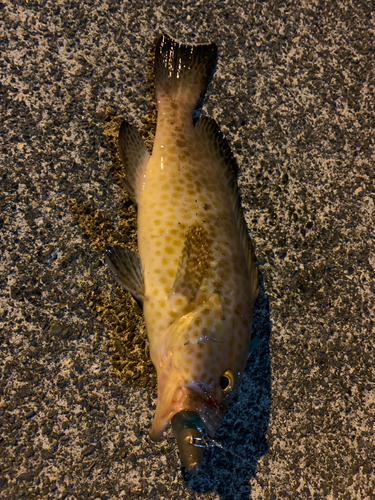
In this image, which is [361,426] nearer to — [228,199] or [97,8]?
[228,199]

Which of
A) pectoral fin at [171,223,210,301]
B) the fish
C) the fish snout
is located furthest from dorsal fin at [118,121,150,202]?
the fish snout

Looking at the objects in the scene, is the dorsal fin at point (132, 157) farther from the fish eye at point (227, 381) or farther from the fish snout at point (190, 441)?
the fish snout at point (190, 441)

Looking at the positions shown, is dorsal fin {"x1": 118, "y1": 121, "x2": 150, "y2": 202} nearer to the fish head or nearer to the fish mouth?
the fish head

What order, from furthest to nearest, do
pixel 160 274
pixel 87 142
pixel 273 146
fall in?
pixel 273 146
pixel 87 142
pixel 160 274

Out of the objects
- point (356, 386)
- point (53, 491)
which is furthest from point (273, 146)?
point (53, 491)

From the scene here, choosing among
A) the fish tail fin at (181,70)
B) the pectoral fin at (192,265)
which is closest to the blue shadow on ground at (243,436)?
the pectoral fin at (192,265)

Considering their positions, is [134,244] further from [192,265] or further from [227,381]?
[227,381]
